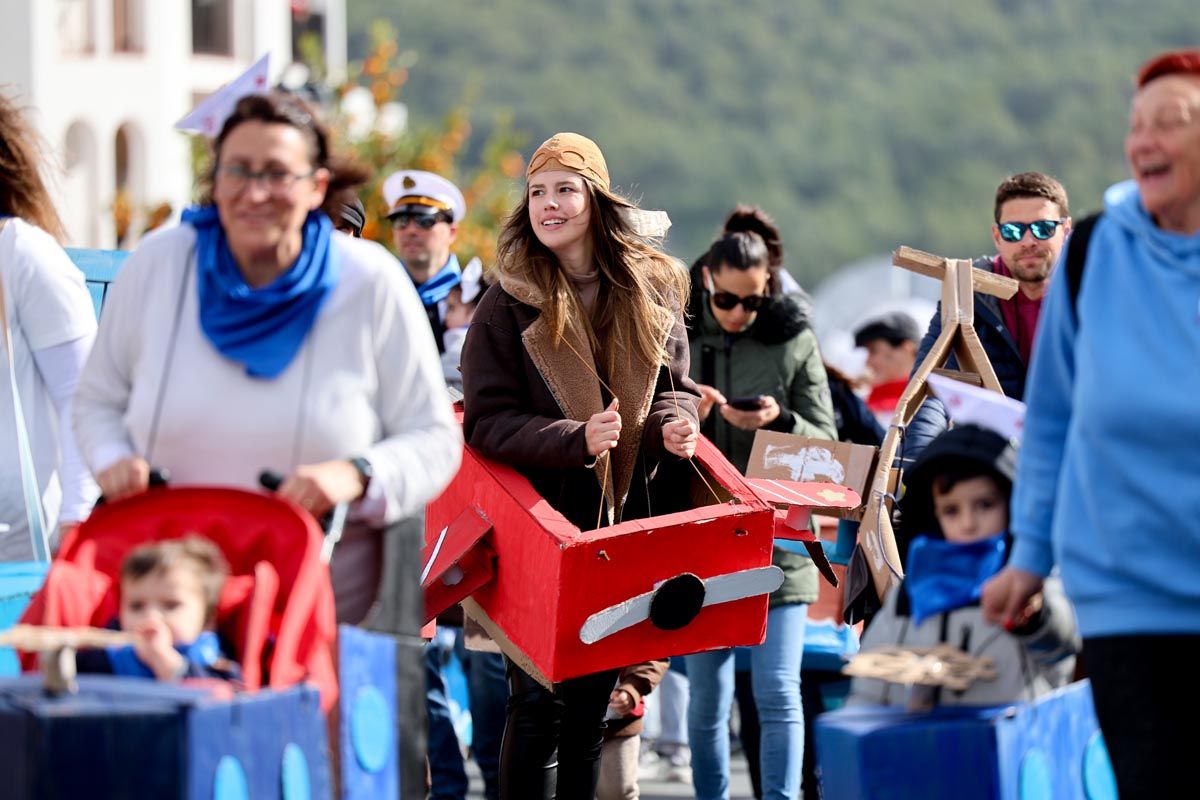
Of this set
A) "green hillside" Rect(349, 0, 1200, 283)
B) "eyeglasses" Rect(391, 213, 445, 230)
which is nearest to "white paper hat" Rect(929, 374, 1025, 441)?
"eyeglasses" Rect(391, 213, 445, 230)

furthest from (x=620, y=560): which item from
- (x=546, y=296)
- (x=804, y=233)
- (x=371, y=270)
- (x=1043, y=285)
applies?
(x=804, y=233)

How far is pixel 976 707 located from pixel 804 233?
404 feet

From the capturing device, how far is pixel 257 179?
15.5 feet

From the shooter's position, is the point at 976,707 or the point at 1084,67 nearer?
the point at 976,707

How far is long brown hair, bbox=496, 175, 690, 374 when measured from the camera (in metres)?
6.36

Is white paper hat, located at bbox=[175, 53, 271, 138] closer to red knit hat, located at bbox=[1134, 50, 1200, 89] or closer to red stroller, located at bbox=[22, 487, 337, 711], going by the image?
red stroller, located at bbox=[22, 487, 337, 711]

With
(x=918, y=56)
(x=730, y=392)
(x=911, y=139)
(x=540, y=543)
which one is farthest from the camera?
(x=918, y=56)

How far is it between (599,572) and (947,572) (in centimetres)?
131

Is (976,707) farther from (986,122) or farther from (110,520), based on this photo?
(986,122)

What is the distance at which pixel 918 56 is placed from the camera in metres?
149

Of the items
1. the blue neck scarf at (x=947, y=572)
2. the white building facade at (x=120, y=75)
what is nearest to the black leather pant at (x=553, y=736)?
the blue neck scarf at (x=947, y=572)

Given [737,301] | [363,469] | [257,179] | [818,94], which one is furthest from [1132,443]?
[818,94]

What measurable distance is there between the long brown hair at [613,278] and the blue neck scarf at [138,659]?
217 centimetres

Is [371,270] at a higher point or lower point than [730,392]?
higher
